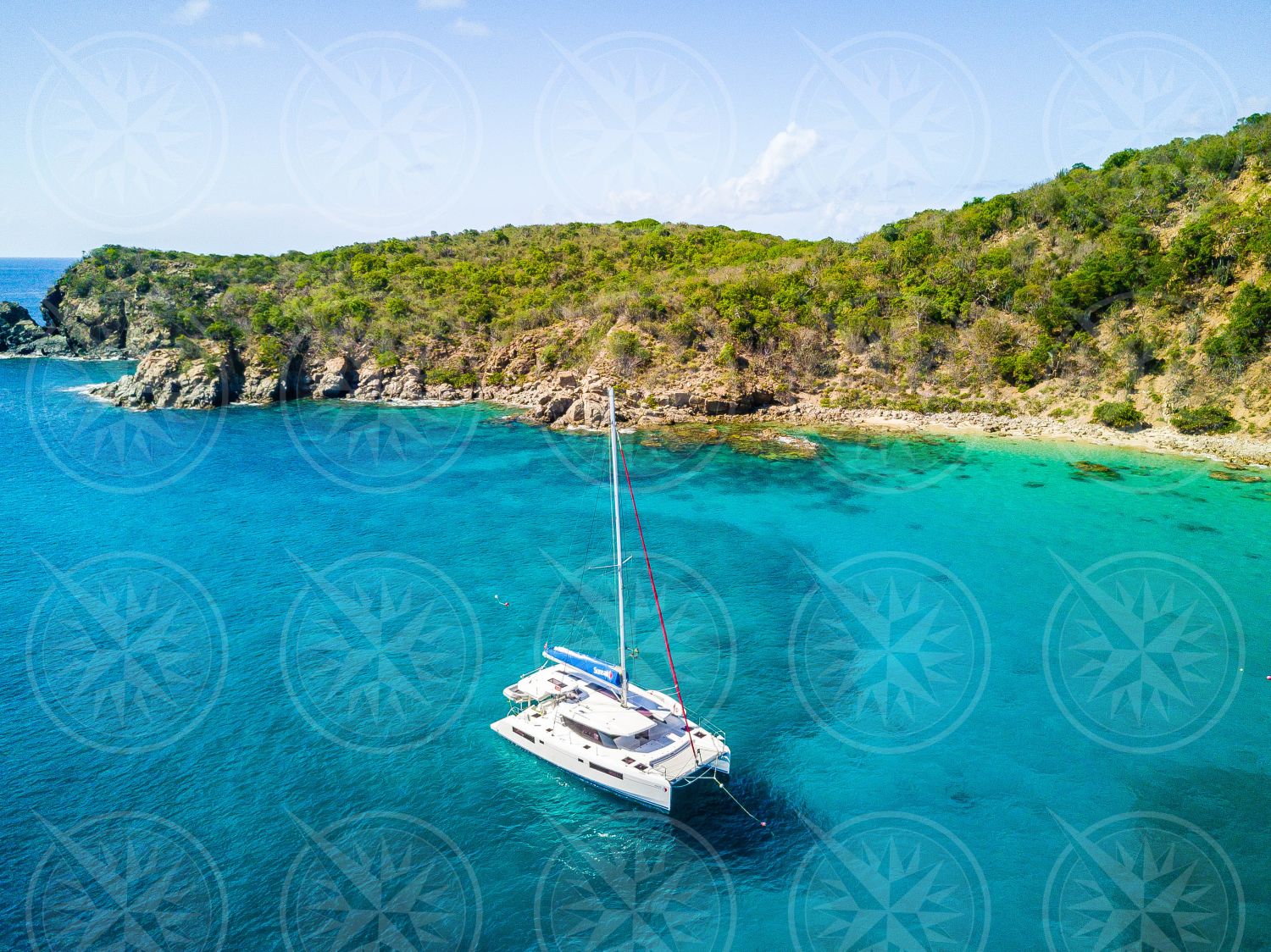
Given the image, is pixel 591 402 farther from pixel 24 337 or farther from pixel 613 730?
pixel 24 337

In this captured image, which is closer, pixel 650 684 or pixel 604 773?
pixel 604 773

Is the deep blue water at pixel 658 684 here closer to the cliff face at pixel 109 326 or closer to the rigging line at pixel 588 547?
the rigging line at pixel 588 547

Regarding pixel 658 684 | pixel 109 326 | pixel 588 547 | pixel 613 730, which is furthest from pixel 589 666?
pixel 109 326

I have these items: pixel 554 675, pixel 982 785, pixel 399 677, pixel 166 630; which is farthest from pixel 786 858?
pixel 166 630

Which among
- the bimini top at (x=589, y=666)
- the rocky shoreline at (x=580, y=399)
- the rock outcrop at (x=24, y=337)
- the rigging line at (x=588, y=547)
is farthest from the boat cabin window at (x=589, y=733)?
the rock outcrop at (x=24, y=337)

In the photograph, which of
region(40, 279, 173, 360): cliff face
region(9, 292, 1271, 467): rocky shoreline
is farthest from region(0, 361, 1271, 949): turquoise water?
region(40, 279, 173, 360): cliff face

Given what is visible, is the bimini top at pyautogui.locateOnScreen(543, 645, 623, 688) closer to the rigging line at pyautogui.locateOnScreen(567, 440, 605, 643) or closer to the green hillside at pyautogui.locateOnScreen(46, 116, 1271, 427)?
the rigging line at pyautogui.locateOnScreen(567, 440, 605, 643)
